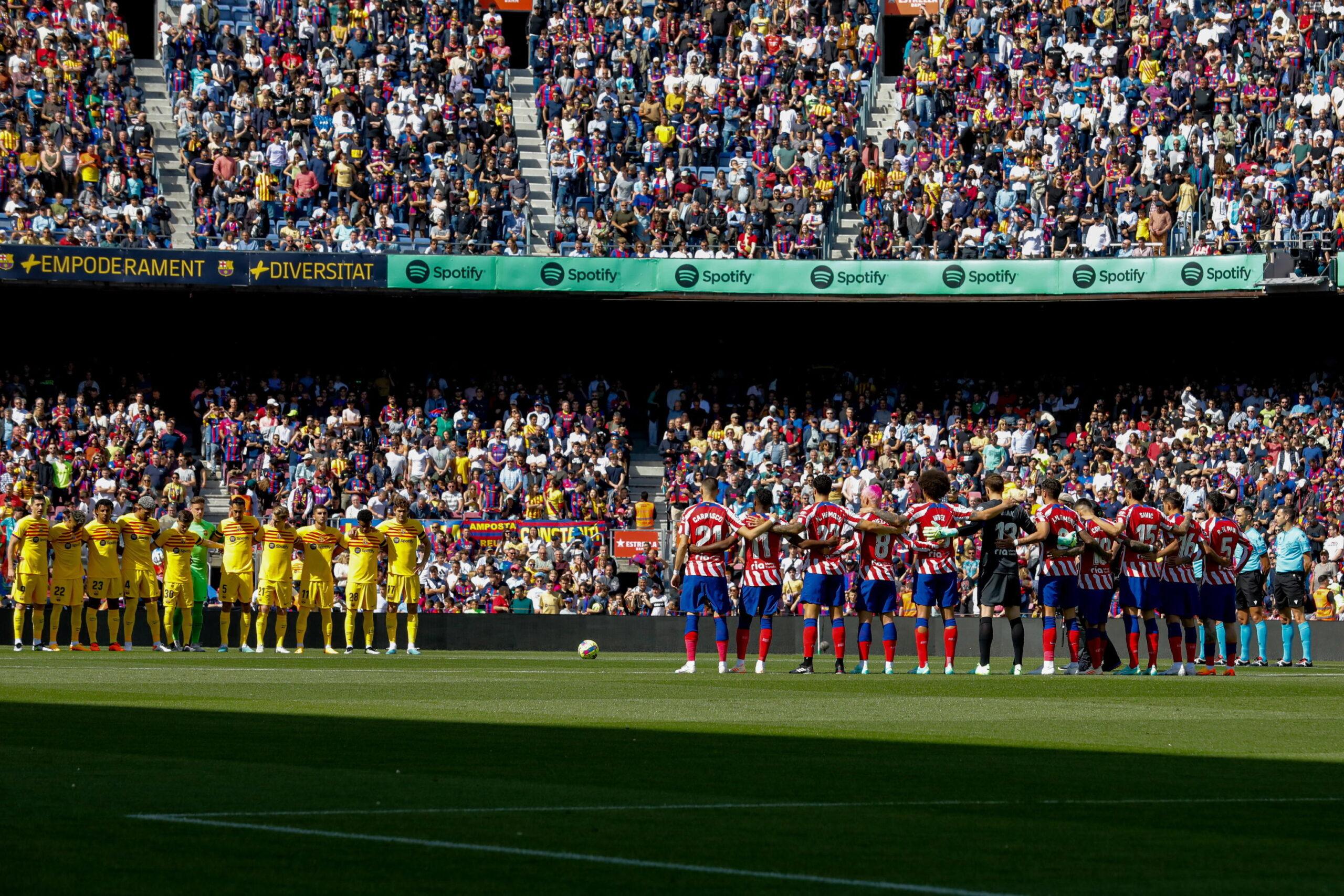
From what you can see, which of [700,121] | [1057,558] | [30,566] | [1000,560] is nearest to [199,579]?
[30,566]

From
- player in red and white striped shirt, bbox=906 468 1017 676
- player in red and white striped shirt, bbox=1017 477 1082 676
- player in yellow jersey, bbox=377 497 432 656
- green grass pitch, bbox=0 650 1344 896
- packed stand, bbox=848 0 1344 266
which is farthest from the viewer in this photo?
packed stand, bbox=848 0 1344 266

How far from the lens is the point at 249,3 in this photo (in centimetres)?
4600

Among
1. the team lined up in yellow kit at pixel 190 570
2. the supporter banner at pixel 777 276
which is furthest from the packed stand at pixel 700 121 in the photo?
the team lined up in yellow kit at pixel 190 570

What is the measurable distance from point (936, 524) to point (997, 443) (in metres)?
18.7

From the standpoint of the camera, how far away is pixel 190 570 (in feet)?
93.1

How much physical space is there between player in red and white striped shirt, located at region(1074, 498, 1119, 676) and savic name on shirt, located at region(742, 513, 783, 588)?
3.34 m

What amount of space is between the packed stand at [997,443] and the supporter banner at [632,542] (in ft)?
4.11

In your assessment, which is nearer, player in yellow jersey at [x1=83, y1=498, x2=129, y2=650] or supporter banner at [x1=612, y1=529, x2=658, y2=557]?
player in yellow jersey at [x1=83, y1=498, x2=129, y2=650]

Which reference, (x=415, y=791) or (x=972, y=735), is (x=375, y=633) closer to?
(x=972, y=735)

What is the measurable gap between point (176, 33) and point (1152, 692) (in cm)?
3231

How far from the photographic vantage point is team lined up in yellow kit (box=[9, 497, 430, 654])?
28.3m

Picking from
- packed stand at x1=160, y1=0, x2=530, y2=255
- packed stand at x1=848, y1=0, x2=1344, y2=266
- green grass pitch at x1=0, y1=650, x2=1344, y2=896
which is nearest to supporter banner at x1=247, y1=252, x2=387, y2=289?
packed stand at x1=160, y1=0, x2=530, y2=255

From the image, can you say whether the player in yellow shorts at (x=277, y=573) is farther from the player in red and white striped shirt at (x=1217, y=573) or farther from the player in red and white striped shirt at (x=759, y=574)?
the player in red and white striped shirt at (x=1217, y=573)

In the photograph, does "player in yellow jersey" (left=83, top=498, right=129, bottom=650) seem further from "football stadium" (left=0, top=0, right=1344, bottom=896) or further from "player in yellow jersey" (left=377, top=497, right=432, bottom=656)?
"player in yellow jersey" (left=377, top=497, right=432, bottom=656)
